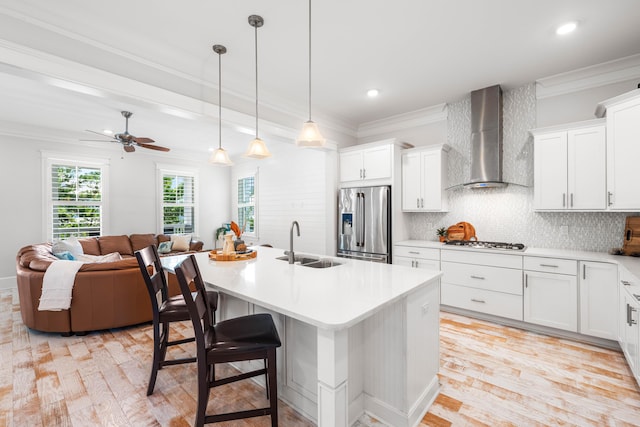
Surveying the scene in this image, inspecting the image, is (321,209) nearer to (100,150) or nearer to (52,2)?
(52,2)

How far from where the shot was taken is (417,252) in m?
3.90

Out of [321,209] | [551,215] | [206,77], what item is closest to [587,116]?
[551,215]

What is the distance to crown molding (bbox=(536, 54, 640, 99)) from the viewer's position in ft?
9.78

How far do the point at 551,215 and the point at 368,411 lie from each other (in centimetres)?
318

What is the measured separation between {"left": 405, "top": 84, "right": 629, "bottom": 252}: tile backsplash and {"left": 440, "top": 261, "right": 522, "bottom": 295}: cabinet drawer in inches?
26.4

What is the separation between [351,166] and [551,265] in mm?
2754

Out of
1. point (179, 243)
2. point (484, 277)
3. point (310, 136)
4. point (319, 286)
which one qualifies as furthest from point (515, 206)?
point (179, 243)

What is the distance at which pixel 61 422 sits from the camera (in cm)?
182

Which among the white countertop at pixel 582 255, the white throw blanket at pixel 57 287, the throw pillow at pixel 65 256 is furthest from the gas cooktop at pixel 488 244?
the throw pillow at pixel 65 256

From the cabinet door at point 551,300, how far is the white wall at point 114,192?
22.4ft

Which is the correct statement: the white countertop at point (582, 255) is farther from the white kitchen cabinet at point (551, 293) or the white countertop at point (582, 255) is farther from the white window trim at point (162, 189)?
the white window trim at point (162, 189)

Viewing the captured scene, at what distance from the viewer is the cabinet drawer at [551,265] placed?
288 cm

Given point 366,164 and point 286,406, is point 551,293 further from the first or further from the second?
point 286,406

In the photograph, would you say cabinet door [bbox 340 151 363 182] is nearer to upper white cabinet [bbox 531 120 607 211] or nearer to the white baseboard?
upper white cabinet [bbox 531 120 607 211]
